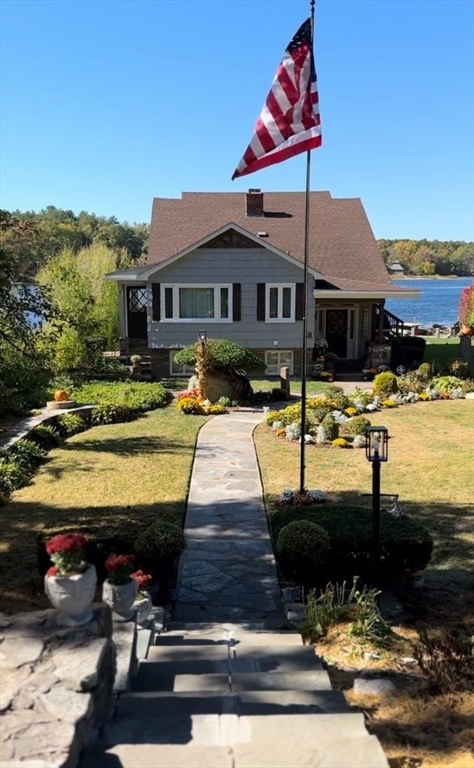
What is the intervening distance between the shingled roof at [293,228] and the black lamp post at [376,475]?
16824mm

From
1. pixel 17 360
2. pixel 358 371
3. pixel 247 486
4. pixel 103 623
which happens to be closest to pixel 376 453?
pixel 103 623

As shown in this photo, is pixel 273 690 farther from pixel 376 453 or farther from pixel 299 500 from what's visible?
pixel 299 500

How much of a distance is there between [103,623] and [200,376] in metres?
13.8

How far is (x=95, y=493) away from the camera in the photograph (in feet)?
31.7

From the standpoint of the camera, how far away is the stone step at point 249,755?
109 inches

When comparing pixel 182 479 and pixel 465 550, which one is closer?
pixel 465 550

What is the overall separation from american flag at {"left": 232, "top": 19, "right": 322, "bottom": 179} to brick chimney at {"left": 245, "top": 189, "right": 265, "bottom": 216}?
19.0 metres

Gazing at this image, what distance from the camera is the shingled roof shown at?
79.6 ft

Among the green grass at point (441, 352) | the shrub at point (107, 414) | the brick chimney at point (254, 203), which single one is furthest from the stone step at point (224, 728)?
the brick chimney at point (254, 203)

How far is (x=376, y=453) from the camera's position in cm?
627

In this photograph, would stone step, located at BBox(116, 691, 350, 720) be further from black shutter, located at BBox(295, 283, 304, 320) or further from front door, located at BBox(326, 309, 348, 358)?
front door, located at BBox(326, 309, 348, 358)

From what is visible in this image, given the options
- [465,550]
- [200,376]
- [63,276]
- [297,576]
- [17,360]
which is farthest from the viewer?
[63,276]

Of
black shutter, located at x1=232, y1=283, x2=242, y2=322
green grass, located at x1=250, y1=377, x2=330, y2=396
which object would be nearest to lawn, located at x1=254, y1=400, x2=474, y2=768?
green grass, located at x1=250, y1=377, x2=330, y2=396

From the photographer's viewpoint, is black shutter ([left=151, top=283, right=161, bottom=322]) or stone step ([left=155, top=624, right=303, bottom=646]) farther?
black shutter ([left=151, top=283, right=161, bottom=322])
